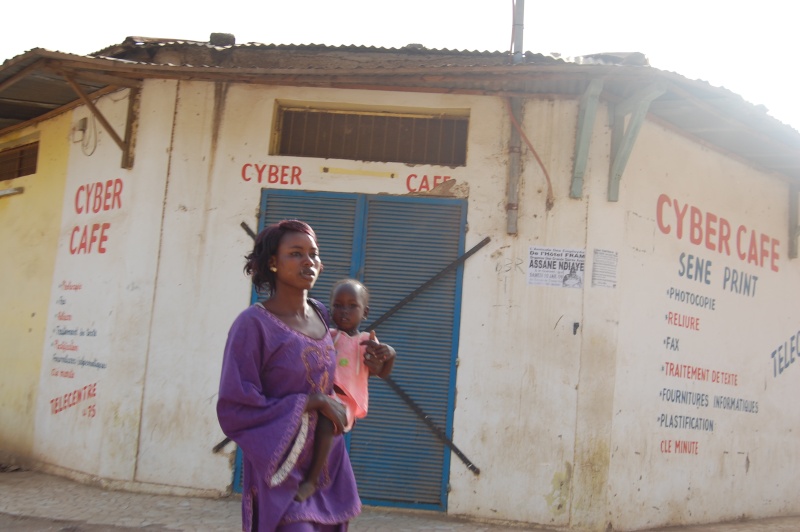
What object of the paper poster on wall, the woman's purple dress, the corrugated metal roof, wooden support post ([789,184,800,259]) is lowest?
the woman's purple dress

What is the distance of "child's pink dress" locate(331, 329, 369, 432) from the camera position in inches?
132

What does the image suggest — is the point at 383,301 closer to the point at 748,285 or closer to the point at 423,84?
the point at 423,84

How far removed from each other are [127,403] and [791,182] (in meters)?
6.54

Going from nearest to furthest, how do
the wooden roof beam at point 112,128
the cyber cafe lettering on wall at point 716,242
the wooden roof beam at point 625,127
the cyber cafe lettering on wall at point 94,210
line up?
the wooden roof beam at point 625,127, the wooden roof beam at point 112,128, the cyber cafe lettering on wall at point 716,242, the cyber cafe lettering on wall at point 94,210

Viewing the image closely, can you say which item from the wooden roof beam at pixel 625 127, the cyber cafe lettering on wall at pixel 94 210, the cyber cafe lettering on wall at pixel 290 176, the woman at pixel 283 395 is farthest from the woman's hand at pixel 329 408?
the cyber cafe lettering on wall at pixel 94 210

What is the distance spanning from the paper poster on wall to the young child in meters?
3.33

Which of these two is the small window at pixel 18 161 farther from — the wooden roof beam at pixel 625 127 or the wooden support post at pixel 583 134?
the wooden roof beam at pixel 625 127

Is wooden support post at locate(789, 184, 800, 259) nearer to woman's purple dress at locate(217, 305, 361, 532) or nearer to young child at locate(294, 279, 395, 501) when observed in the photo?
young child at locate(294, 279, 395, 501)

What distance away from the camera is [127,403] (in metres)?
6.89

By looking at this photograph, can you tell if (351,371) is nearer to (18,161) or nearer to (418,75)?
(418,75)

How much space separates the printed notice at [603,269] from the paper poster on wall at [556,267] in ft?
0.31

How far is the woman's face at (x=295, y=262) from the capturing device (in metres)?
3.05

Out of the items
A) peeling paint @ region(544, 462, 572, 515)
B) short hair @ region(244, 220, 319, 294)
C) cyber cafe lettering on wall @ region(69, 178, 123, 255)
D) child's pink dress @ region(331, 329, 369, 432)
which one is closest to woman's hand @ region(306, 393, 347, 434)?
child's pink dress @ region(331, 329, 369, 432)

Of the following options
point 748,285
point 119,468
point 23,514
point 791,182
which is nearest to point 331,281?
point 119,468
